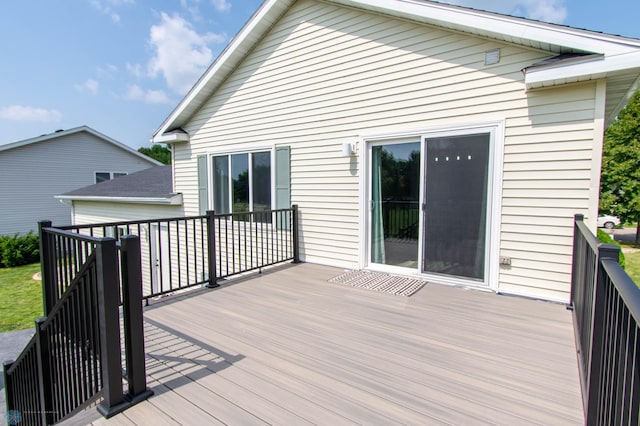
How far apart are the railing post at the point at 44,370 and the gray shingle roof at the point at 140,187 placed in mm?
5485

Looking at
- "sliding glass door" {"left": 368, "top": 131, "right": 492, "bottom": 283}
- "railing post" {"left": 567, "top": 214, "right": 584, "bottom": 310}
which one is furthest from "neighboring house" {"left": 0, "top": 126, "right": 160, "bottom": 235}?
"railing post" {"left": 567, "top": 214, "right": 584, "bottom": 310}

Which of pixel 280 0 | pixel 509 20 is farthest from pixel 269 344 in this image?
pixel 280 0

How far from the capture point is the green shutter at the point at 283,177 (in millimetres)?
5547

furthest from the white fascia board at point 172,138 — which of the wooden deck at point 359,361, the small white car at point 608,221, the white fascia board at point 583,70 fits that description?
the small white car at point 608,221

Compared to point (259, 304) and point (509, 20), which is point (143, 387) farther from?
point (509, 20)

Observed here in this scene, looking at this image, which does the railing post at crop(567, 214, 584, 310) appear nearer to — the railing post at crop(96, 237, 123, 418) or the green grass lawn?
the railing post at crop(96, 237, 123, 418)

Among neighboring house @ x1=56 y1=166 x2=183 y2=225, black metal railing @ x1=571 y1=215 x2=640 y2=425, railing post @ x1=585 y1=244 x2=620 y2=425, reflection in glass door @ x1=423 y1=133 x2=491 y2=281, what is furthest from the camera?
neighboring house @ x1=56 y1=166 x2=183 y2=225

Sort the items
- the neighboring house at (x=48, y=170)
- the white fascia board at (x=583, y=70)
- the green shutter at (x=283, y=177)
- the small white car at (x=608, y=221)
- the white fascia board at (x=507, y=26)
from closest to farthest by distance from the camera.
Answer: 1. the white fascia board at (x=583, y=70)
2. the white fascia board at (x=507, y=26)
3. the green shutter at (x=283, y=177)
4. the neighboring house at (x=48, y=170)
5. the small white car at (x=608, y=221)

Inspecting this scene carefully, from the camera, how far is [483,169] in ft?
12.5

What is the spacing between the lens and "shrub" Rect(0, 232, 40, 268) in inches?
466

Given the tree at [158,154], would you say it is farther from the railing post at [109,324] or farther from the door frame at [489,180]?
the railing post at [109,324]

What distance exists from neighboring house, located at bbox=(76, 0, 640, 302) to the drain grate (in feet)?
0.69

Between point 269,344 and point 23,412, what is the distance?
8.08ft

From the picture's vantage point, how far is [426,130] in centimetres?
411
